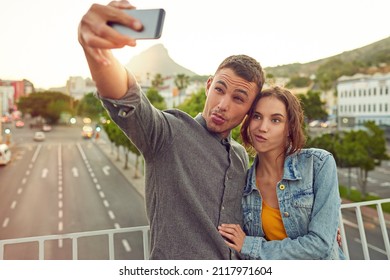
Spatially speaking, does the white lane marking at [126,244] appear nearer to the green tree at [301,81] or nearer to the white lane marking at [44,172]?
the white lane marking at [44,172]

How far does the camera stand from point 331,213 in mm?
863

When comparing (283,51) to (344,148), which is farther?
(344,148)

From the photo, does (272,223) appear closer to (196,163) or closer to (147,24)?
Answer: (196,163)

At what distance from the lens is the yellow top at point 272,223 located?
0.94 m

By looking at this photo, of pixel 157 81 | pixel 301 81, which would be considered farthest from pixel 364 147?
pixel 301 81

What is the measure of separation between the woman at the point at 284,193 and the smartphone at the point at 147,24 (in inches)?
15.1

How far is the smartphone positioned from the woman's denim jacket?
47 centimetres

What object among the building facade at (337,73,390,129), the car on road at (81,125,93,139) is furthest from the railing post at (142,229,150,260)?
the car on road at (81,125,93,139)

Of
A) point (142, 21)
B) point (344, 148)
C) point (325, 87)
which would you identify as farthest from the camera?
point (325, 87)

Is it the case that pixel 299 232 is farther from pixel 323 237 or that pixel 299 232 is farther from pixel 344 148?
pixel 344 148

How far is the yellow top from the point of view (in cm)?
94

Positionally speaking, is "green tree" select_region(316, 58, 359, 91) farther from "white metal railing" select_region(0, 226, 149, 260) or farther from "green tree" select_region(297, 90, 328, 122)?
"white metal railing" select_region(0, 226, 149, 260)
